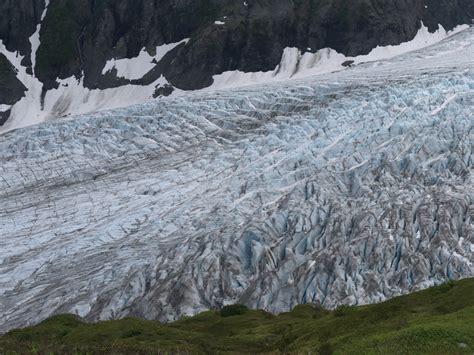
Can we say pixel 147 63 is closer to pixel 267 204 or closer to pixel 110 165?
pixel 110 165

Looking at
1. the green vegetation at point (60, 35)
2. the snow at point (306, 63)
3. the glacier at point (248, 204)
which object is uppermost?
the green vegetation at point (60, 35)

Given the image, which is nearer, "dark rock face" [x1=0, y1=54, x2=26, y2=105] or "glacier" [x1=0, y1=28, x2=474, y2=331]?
"glacier" [x1=0, y1=28, x2=474, y2=331]

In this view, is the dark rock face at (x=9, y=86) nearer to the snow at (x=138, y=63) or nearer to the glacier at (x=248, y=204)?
the snow at (x=138, y=63)

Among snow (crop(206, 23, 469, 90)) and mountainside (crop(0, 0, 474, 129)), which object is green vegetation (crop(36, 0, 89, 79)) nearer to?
mountainside (crop(0, 0, 474, 129))

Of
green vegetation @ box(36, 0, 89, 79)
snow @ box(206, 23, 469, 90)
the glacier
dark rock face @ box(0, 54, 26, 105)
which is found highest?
green vegetation @ box(36, 0, 89, 79)

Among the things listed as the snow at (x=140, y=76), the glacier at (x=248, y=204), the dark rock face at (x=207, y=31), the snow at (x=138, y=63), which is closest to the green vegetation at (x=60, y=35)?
the dark rock face at (x=207, y=31)

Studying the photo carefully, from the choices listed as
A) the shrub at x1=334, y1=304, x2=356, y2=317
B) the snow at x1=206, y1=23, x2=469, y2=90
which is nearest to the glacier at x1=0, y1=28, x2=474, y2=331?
the shrub at x1=334, y1=304, x2=356, y2=317

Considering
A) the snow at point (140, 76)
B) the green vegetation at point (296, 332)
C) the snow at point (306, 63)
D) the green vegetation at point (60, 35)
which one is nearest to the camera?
the green vegetation at point (296, 332)
